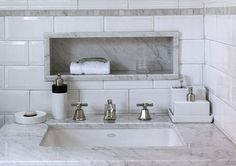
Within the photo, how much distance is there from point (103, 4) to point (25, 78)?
19.4 inches

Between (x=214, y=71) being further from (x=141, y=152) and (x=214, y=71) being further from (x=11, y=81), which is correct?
(x=11, y=81)

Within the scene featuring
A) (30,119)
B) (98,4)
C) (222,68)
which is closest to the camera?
(222,68)

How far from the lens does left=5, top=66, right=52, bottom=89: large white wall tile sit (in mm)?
1893

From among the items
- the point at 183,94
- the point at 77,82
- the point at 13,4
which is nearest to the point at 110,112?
the point at 77,82

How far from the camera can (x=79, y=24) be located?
1880 mm

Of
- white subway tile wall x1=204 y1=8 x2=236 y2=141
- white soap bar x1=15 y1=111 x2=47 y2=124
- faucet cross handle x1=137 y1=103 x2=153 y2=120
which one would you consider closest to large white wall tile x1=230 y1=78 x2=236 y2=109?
white subway tile wall x1=204 y1=8 x2=236 y2=141

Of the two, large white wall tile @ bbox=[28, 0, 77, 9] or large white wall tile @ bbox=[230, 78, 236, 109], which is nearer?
large white wall tile @ bbox=[230, 78, 236, 109]

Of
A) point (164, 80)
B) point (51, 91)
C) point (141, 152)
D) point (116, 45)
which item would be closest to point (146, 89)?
point (164, 80)

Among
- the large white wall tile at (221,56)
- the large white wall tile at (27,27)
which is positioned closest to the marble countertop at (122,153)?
the large white wall tile at (221,56)

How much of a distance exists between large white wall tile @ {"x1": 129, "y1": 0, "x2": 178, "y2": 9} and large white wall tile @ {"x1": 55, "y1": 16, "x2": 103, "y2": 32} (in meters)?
0.17

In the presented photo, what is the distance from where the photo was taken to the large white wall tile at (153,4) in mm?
1854

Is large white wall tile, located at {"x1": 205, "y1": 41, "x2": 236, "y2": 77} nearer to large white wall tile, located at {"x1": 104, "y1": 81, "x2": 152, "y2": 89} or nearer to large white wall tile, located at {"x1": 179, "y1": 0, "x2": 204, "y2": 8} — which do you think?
large white wall tile, located at {"x1": 179, "y1": 0, "x2": 204, "y2": 8}

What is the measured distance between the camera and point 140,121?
1789 mm

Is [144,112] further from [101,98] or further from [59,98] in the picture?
[59,98]
